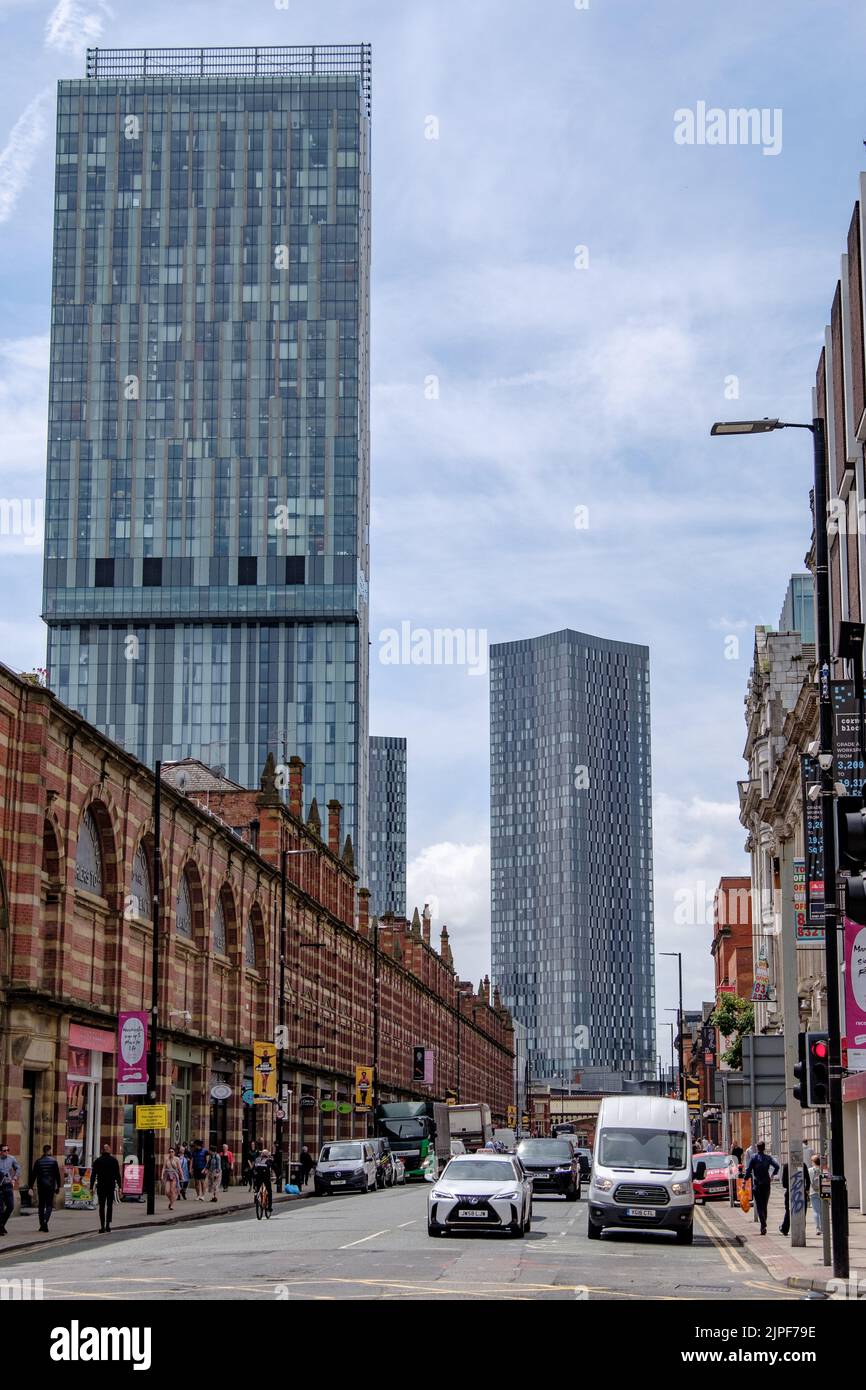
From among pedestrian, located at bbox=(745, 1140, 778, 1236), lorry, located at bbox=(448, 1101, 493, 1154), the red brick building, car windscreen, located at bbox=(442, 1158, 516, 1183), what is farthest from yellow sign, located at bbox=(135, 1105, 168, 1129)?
lorry, located at bbox=(448, 1101, 493, 1154)

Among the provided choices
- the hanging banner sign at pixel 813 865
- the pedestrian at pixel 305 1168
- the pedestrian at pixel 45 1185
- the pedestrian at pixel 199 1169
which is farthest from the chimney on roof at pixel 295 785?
the pedestrian at pixel 45 1185

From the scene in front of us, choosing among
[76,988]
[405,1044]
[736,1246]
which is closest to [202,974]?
[76,988]

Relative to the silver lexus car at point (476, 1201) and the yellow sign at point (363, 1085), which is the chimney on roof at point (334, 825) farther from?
the silver lexus car at point (476, 1201)

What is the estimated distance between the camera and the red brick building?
127 ft

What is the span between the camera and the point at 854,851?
16703 millimetres

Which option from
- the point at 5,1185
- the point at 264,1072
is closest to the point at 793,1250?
the point at 5,1185

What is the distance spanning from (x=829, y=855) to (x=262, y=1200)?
2011 centimetres

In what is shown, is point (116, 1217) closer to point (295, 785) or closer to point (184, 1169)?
point (184, 1169)

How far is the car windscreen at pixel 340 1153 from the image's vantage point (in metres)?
53.6

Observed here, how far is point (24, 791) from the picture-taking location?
38.8 metres

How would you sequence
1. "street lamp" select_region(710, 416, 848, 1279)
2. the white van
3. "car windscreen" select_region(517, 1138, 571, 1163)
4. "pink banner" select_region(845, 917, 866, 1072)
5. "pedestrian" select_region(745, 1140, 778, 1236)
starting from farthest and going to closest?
"car windscreen" select_region(517, 1138, 571, 1163) → "pedestrian" select_region(745, 1140, 778, 1236) → "pink banner" select_region(845, 917, 866, 1072) → the white van → "street lamp" select_region(710, 416, 848, 1279)

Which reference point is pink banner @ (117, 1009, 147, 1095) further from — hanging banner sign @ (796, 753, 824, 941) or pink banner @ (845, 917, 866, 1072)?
pink banner @ (845, 917, 866, 1072)

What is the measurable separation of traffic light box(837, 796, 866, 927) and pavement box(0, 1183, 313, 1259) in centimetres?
1562

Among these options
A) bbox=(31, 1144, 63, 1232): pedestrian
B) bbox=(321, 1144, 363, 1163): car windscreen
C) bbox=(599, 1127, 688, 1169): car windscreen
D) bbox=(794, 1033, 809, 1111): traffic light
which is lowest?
bbox=(321, 1144, 363, 1163): car windscreen
